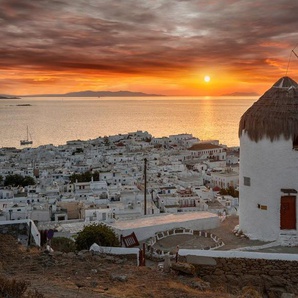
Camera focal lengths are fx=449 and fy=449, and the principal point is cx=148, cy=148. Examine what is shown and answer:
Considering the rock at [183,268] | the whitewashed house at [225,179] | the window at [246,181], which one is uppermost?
the window at [246,181]

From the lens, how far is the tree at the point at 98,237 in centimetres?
1052

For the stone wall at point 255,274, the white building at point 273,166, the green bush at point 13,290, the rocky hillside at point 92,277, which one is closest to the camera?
the green bush at point 13,290

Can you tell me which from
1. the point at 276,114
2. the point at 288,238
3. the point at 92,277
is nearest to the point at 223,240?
the point at 288,238

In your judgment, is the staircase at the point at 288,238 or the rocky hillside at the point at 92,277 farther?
the staircase at the point at 288,238

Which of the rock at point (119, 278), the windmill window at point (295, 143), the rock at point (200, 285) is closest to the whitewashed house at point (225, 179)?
the windmill window at point (295, 143)

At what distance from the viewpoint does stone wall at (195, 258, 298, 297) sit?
27.7ft

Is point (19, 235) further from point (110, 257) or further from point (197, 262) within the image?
point (197, 262)

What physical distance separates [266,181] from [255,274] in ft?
7.62

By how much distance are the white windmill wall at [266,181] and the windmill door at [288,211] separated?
0.09m

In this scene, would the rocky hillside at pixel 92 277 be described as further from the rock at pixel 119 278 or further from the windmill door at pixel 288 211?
the windmill door at pixel 288 211

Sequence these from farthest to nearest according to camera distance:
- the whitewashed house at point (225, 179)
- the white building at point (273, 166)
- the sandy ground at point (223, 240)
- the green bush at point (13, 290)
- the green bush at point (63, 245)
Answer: the whitewashed house at point (225, 179), the green bush at point (63, 245), the white building at point (273, 166), the sandy ground at point (223, 240), the green bush at point (13, 290)

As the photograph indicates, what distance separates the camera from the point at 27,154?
77.4 m

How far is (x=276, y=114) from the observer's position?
9953 millimetres

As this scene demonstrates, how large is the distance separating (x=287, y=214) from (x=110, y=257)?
162 inches
